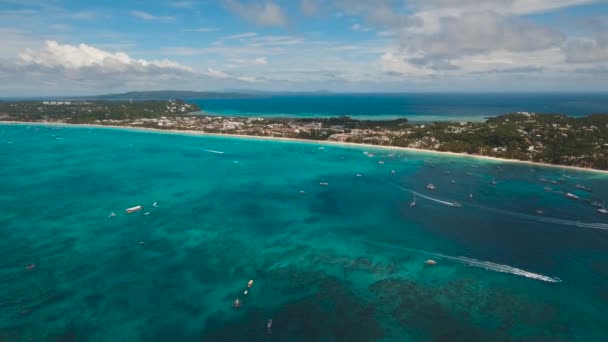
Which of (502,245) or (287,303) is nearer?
(287,303)

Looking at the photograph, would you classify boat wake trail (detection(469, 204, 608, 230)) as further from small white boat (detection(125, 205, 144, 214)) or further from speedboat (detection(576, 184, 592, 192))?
small white boat (detection(125, 205, 144, 214))

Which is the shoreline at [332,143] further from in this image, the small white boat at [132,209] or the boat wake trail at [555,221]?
the small white boat at [132,209]

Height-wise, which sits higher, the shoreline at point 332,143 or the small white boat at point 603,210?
the shoreline at point 332,143

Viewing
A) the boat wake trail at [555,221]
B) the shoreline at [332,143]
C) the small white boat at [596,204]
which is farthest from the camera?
the shoreline at [332,143]

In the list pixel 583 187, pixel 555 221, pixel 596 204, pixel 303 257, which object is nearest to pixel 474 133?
pixel 583 187

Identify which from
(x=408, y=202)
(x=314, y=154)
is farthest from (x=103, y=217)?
(x=314, y=154)

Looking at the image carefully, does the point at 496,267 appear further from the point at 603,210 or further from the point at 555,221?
the point at 603,210

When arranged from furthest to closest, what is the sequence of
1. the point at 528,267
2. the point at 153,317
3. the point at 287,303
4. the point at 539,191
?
the point at 539,191, the point at 528,267, the point at 287,303, the point at 153,317

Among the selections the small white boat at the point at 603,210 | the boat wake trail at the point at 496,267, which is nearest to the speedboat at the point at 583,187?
the small white boat at the point at 603,210

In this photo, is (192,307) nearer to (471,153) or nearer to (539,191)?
(539,191)

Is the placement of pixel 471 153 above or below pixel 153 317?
above
